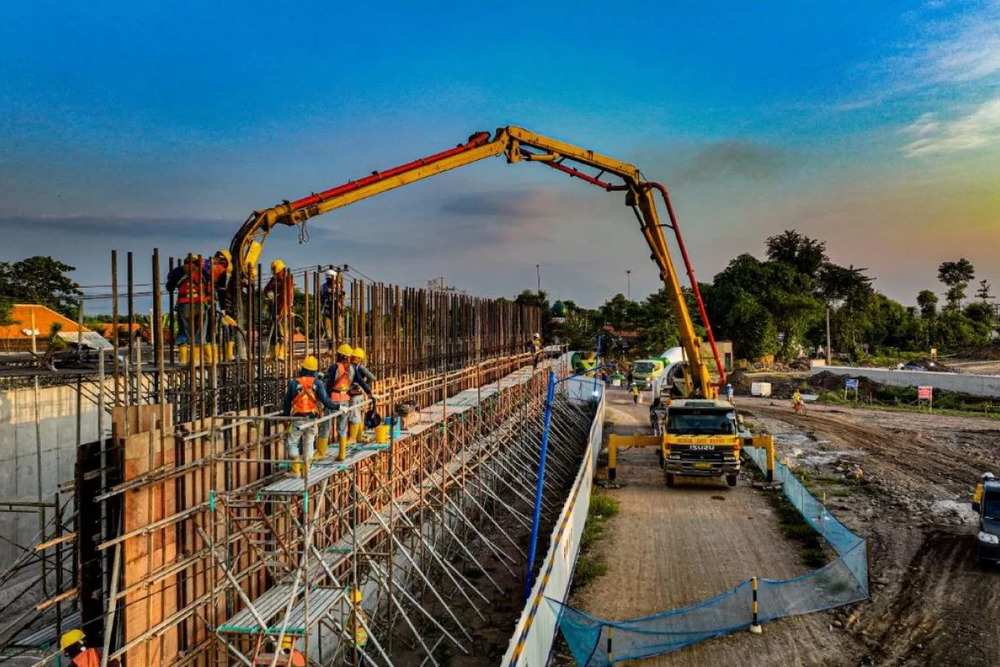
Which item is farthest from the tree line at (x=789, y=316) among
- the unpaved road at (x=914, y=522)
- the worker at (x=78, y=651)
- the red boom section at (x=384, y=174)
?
the worker at (x=78, y=651)

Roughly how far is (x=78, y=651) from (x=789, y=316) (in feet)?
225

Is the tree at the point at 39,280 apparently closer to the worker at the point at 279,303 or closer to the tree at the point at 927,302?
the worker at the point at 279,303

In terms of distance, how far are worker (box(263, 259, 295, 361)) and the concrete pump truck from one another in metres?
0.73

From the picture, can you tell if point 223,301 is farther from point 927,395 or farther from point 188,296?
point 927,395

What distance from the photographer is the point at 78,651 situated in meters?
6.32

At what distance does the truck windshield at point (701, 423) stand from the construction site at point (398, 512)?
8 centimetres

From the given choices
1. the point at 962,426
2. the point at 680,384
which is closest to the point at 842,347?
the point at 962,426

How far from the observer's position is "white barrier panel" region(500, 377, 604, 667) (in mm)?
7270

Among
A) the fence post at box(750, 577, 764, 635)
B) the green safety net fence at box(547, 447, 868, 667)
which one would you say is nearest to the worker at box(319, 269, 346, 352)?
the green safety net fence at box(547, 447, 868, 667)

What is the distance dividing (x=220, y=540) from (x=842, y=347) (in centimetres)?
7648

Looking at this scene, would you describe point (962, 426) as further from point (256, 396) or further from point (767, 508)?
point (256, 396)

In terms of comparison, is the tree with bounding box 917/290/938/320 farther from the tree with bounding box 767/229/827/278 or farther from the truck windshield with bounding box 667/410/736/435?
the truck windshield with bounding box 667/410/736/435

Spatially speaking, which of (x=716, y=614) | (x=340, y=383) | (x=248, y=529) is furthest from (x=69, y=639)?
(x=716, y=614)

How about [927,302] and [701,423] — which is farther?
[927,302]
